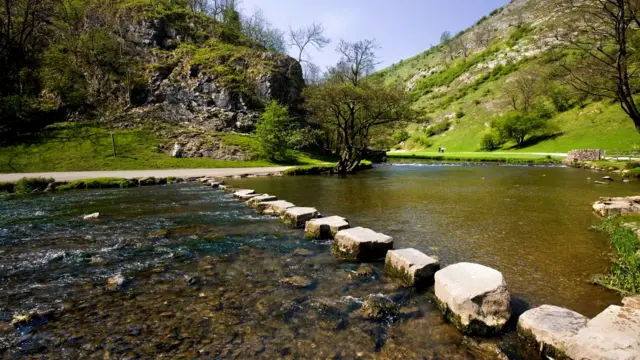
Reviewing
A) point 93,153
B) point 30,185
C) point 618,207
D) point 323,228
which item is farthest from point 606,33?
point 93,153

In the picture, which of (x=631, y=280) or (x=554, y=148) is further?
(x=554, y=148)

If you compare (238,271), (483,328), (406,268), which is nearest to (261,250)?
(238,271)

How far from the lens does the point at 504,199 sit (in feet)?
56.9

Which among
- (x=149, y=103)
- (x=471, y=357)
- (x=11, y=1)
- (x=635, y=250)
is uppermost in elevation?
(x=11, y=1)

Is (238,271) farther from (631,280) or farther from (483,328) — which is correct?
(631,280)

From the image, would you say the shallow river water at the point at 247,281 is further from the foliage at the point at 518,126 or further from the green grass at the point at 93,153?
the foliage at the point at 518,126

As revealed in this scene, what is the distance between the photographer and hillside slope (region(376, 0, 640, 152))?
118 ft

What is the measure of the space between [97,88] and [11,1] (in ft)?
79.2

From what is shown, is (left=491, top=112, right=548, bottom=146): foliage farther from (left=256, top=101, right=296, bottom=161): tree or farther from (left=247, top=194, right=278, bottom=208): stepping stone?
(left=247, top=194, right=278, bottom=208): stepping stone

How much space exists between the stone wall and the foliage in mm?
28702

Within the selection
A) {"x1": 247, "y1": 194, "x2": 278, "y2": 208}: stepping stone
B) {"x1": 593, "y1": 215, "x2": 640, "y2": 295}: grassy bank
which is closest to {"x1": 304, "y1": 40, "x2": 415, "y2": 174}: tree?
{"x1": 247, "y1": 194, "x2": 278, "y2": 208}: stepping stone

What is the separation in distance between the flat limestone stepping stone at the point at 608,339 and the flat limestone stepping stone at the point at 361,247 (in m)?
4.49

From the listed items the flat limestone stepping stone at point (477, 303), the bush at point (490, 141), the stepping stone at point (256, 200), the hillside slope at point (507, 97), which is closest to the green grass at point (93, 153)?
the stepping stone at point (256, 200)

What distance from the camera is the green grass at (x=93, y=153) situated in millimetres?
37625
